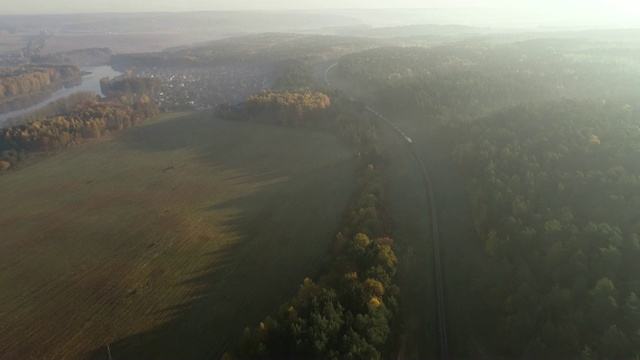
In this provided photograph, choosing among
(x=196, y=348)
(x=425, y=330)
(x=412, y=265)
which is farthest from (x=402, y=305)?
(x=196, y=348)

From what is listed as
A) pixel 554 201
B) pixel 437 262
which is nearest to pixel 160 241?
pixel 437 262

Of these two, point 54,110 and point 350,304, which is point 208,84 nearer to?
point 54,110

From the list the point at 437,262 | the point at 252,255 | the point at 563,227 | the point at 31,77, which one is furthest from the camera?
the point at 31,77

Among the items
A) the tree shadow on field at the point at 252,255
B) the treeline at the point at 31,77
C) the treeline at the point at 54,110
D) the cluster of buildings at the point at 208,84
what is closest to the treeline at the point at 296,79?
the cluster of buildings at the point at 208,84

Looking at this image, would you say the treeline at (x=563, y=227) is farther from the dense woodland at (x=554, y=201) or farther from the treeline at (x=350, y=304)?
the treeline at (x=350, y=304)

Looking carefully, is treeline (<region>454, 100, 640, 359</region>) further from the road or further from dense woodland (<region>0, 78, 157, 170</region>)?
dense woodland (<region>0, 78, 157, 170</region>)

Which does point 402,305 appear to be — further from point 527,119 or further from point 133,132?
point 133,132

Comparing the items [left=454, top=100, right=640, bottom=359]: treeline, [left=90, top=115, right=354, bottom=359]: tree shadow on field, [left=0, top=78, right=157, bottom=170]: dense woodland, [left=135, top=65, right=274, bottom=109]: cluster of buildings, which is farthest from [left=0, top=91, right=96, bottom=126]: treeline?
[left=454, top=100, right=640, bottom=359]: treeline
